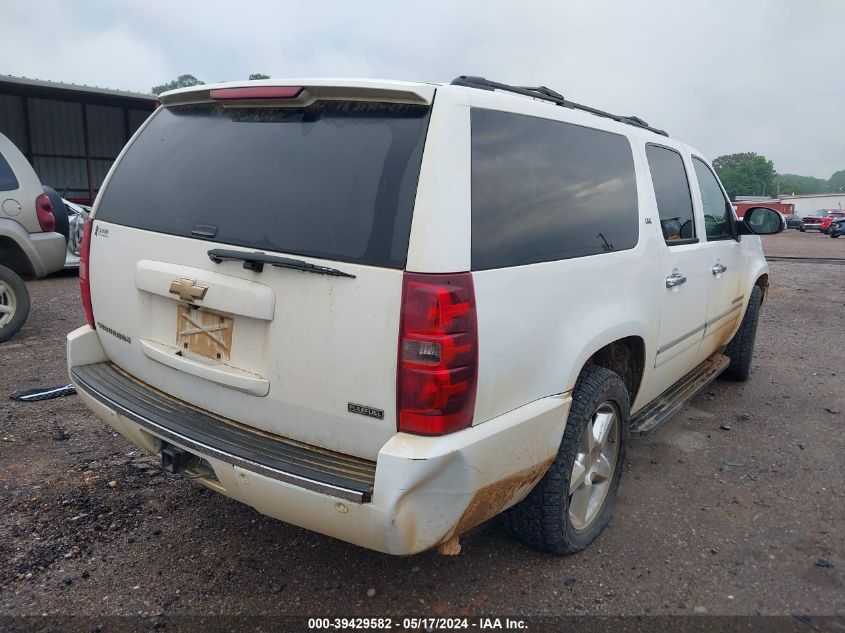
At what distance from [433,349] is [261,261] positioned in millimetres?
672

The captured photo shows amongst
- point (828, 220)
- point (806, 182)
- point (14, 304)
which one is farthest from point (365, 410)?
point (806, 182)

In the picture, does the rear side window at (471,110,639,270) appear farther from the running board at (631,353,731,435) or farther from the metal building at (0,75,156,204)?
the metal building at (0,75,156,204)

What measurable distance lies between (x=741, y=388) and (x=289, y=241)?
4.60 m

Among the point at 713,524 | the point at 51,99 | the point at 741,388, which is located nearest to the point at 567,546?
the point at 713,524

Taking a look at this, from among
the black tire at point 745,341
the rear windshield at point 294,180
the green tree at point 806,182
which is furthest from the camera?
the green tree at point 806,182

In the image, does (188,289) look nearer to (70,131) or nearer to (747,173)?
(70,131)

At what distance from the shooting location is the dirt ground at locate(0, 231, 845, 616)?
8.36ft

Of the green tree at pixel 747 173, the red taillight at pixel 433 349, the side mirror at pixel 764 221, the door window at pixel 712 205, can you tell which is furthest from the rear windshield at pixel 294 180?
the green tree at pixel 747 173

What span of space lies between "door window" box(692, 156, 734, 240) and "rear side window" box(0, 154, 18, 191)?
232 inches

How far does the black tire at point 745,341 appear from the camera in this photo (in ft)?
17.5

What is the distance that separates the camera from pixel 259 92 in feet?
7.78

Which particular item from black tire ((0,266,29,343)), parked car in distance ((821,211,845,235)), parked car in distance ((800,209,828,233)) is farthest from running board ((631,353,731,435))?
parked car in distance ((800,209,828,233))

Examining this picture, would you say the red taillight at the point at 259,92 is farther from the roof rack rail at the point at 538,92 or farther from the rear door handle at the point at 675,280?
the rear door handle at the point at 675,280

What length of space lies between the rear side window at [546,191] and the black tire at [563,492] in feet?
1.82
